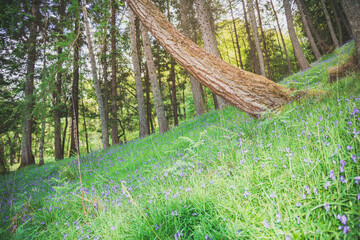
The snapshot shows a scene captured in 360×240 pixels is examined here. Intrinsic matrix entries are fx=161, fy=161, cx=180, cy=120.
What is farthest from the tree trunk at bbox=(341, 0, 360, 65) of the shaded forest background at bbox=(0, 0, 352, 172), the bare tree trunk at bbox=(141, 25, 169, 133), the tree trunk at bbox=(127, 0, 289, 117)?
the bare tree trunk at bbox=(141, 25, 169, 133)

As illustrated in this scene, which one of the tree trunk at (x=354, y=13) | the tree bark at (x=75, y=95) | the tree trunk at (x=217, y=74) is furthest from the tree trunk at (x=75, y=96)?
the tree trunk at (x=354, y=13)

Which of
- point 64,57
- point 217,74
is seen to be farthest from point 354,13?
point 64,57

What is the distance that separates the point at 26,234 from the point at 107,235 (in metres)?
2.05

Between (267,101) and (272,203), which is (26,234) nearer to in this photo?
(272,203)

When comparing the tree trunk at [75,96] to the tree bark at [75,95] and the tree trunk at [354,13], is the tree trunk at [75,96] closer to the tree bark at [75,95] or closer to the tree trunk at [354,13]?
Result: the tree bark at [75,95]

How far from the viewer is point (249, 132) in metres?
3.14

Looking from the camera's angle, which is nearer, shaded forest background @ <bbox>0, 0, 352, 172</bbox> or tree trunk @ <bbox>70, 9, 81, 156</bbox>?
tree trunk @ <bbox>70, 9, 81, 156</bbox>

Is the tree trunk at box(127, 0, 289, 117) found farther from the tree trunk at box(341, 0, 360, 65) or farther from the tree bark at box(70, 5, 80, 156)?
the tree trunk at box(341, 0, 360, 65)

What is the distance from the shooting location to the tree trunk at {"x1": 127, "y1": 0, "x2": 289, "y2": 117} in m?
3.74

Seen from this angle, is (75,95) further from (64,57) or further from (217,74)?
(217,74)

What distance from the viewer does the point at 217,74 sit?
3846 mm

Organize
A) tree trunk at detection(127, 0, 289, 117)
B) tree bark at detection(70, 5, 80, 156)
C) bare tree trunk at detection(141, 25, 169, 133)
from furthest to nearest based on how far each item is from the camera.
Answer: bare tree trunk at detection(141, 25, 169, 133), tree trunk at detection(127, 0, 289, 117), tree bark at detection(70, 5, 80, 156)

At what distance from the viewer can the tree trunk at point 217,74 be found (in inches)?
147

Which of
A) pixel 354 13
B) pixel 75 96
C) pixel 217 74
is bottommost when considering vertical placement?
pixel 217 74
